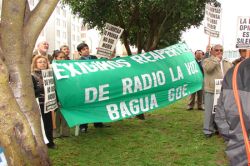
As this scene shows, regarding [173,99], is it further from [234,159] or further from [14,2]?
[234,159]

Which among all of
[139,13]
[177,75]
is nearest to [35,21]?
[177,75]

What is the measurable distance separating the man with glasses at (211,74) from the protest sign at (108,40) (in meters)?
2.26

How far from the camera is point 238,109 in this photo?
7.52 feet

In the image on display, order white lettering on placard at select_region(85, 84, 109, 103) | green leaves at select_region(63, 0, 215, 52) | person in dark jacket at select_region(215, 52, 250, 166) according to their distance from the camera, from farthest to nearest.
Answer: green leaves at select_region(63, 0, 215, 52)
white lettering on placard at select_region(85, 84, 109, 103)
person in dark jacket at select_region(215, 52, 250, 166)

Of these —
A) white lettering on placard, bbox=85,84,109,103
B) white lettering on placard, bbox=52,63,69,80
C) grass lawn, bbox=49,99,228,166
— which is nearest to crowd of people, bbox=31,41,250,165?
white lettering on placard, bbox=52,63,69,80

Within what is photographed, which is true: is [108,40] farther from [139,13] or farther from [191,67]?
[191,67]

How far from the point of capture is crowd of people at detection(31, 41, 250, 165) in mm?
2316

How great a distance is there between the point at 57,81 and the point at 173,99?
3.07 m

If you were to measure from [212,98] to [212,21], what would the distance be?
2.45m

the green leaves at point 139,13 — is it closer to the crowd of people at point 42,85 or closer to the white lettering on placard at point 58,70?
the crowd of people at point 42,85

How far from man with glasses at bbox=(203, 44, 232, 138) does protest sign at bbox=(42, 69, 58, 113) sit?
297 cm

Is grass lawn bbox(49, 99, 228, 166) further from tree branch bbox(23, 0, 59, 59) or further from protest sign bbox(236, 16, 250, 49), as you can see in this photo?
tree branch bbox(23, 0, 59, 59)

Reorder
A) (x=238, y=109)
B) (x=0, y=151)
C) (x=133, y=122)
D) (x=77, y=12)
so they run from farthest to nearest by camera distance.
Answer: (x=77, y=12) < (x=133, y=122) < (x=0, y=151) < (x=238, y=109)

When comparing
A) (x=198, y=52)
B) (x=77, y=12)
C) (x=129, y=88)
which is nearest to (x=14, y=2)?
(x=129, y=88)
